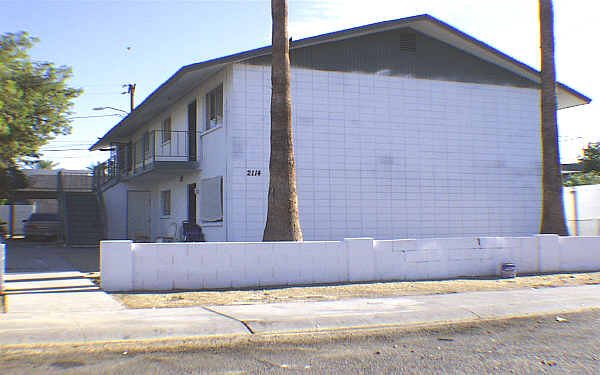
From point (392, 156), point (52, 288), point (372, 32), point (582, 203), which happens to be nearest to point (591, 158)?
point (582, 203)

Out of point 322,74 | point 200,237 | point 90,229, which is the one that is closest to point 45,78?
point 90,229

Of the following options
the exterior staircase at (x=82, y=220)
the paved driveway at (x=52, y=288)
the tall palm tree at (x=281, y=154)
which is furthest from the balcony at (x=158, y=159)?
the tall palm tree at (x=281, y=154)

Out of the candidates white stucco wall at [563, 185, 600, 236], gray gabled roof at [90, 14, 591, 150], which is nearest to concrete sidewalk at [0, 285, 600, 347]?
gray gabled roof at [90, 14, 591, 150]

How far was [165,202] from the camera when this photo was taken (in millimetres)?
24375

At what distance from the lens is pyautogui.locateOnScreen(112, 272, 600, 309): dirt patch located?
9873mm

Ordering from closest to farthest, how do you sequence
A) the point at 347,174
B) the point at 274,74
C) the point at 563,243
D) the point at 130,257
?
the point at 130,257, the point at 274,74, the point at 563,243, the point at 347,174

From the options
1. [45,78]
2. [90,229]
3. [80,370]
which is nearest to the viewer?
[80,370]

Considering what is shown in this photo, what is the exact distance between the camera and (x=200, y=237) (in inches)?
717

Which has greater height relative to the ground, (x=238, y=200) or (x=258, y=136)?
(x=258, y=136)

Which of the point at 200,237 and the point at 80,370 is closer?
the point at 80,370

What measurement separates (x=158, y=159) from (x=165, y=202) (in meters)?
2.02

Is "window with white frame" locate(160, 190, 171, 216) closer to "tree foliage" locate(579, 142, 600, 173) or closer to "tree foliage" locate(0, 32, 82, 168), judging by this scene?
"tree foliage" locate(0, 32, 82, 168)

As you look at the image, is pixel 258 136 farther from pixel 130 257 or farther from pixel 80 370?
pixel 80 370

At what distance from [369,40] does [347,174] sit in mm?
4595
